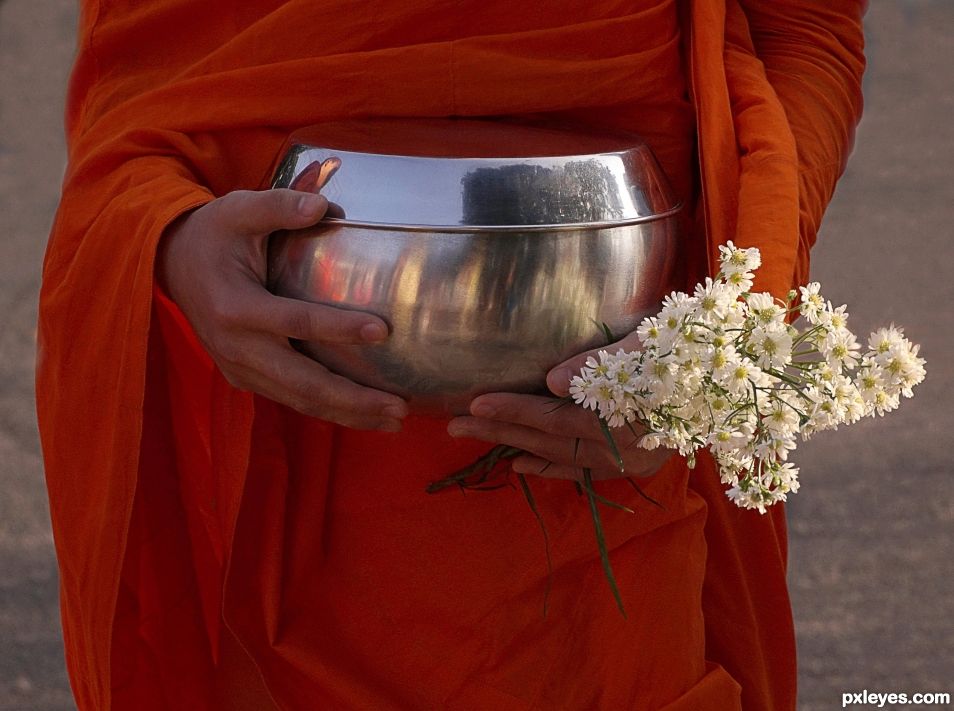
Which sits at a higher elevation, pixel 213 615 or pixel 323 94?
pixel 323 94

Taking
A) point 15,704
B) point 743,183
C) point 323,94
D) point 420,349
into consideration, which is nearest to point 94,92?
point 323,94

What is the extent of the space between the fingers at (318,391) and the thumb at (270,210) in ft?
0.36

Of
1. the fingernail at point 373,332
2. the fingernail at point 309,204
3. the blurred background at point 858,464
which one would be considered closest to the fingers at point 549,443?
the fingernail at point 373,332

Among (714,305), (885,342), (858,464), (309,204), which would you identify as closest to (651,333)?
(714,305)

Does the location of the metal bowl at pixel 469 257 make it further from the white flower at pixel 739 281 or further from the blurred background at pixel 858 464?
the blurred background at pixel 858 464

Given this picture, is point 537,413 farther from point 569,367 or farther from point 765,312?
point 765,312

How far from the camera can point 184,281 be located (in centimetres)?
121

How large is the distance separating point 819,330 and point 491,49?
18.6 inches

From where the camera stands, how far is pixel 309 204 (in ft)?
3.52

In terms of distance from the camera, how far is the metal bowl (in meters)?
1.06

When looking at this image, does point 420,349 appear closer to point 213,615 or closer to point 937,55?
point 213,615

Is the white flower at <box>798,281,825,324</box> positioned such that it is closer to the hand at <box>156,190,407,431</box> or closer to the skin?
the skin

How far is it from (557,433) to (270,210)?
316mm

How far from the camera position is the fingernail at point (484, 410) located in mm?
1103
